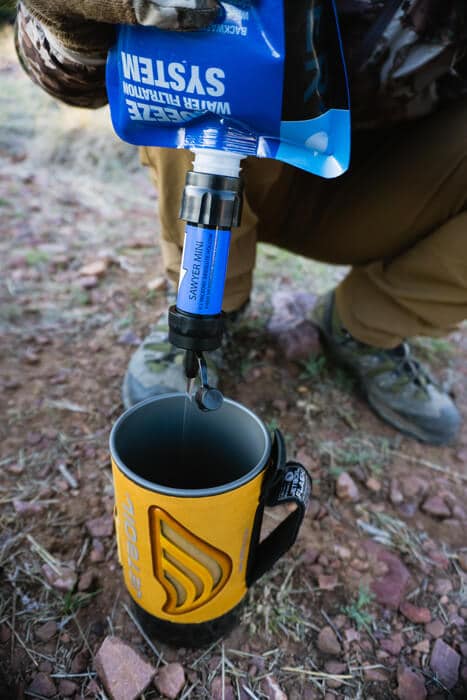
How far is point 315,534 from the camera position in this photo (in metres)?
1.02

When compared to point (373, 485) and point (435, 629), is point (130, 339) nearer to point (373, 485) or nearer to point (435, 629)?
point (373, 485)

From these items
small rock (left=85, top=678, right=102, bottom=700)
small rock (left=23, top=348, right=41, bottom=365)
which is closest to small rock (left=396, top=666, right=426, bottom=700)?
small rock (left=85, top=678, right=102, bottom=700)

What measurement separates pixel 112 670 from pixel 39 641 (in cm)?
14

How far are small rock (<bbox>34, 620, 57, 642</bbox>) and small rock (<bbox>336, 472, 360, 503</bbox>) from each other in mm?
621

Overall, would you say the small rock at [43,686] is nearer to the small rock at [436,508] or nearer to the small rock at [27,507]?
the small rock at [27,507]

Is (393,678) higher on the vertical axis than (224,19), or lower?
lower

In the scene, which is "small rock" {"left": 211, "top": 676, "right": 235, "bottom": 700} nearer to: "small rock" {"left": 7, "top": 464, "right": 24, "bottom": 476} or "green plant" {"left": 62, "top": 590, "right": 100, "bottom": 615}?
"green plant" {"left": 62, "top": 590, "right": 100, "bottom": 615}

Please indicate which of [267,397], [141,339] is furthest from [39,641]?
[141,339]

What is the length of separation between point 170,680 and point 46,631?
215 mm

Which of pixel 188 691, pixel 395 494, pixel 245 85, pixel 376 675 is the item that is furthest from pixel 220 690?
pixel 245 85

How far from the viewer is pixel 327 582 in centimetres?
93

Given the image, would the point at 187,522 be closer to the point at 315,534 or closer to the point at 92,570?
the point at 92,570

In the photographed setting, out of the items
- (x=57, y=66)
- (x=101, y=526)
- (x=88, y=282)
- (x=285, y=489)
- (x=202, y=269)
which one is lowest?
(x=88, y=282)

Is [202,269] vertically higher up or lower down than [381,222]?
higher up
